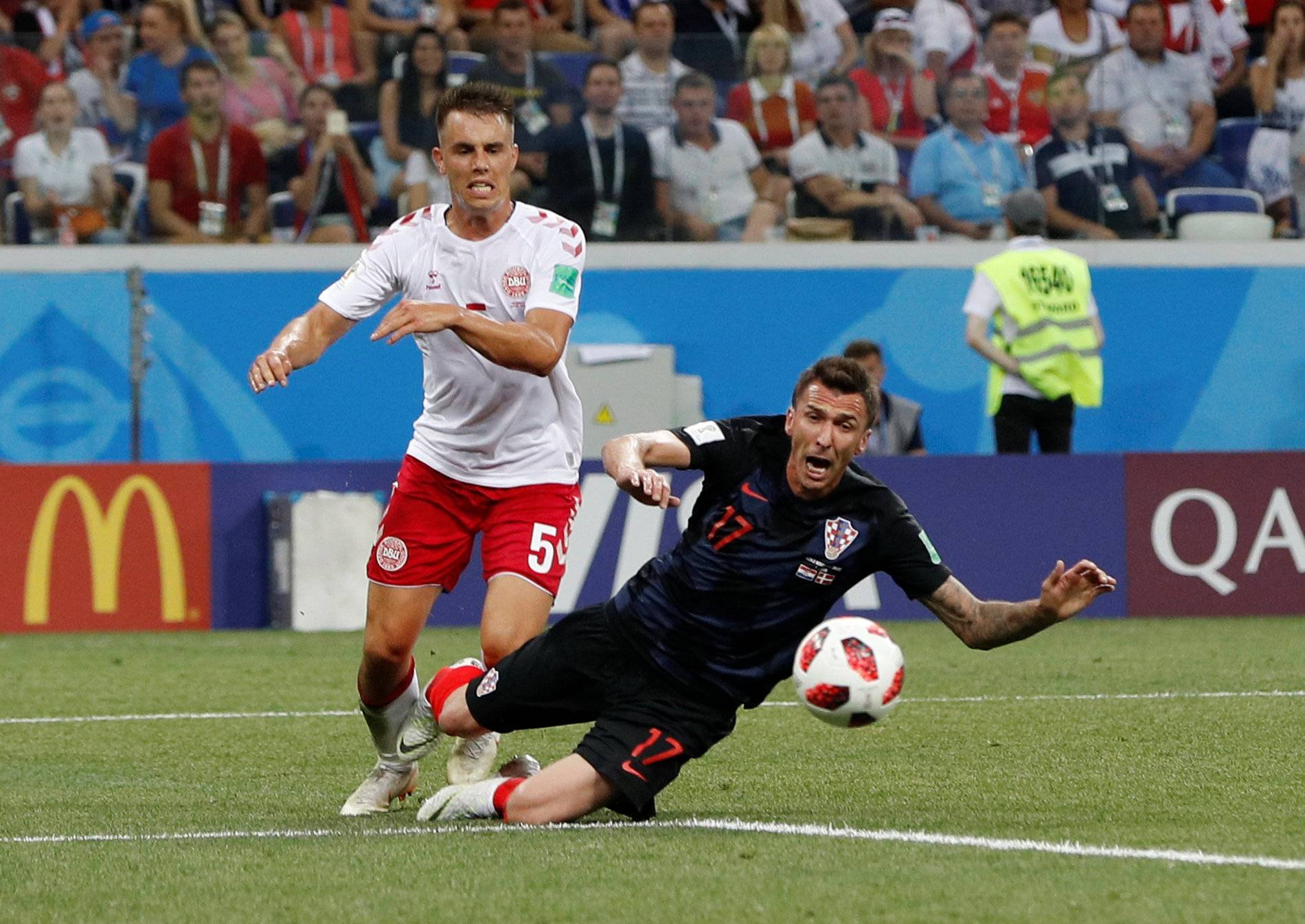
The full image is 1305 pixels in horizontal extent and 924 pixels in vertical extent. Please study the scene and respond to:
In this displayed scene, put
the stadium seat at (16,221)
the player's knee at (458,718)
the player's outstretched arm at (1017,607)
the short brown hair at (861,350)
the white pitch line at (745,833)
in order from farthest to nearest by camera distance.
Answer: the stadium seat at (16,221), the short brown hair at (861,350), the player's knee at (458,718), the player's outstretched arm at (1017,607), the white pitch line at (745,833)

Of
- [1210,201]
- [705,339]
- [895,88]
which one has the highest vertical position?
[895,88]

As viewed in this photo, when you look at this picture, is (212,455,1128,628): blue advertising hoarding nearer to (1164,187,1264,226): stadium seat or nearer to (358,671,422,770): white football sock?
(1164,187,1264,226): stadium seat

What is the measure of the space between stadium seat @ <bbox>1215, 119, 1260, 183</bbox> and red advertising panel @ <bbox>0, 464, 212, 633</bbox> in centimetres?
869

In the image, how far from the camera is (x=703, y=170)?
16.5 meters

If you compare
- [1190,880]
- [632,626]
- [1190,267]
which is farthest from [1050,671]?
[1190,267]

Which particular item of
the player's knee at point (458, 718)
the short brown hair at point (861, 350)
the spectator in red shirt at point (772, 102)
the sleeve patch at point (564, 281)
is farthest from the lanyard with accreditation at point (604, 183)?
the player's knee at point (458, 718)

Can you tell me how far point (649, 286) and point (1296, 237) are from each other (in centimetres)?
530

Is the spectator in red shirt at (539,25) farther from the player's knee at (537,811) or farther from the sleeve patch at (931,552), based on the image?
the player's knee at (537,811)

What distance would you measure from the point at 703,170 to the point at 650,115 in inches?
23.3

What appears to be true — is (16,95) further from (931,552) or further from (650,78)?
(931,552)

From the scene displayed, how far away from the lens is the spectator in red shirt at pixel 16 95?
1617 cm

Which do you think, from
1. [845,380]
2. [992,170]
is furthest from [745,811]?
[992,170]

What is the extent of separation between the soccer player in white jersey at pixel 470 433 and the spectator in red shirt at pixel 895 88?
9.77 m

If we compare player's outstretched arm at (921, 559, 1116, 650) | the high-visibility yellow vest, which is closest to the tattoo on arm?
player's outstretched arm at (921, 559, 1116, 650)
